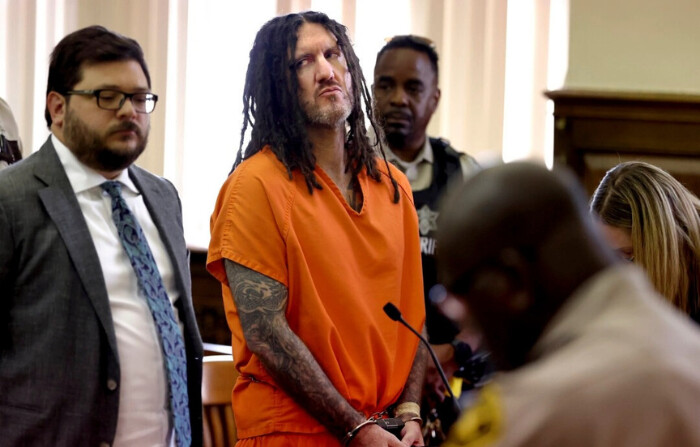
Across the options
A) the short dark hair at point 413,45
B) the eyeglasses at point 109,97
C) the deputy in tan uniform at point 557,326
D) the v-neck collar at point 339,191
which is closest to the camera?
the deputy in tan uniform at point 557,326

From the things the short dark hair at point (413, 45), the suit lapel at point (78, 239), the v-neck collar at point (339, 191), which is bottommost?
the suit lapel at point (78, 239)

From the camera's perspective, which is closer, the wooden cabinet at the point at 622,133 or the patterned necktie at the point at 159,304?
the patterned necktie at the point at 159,304

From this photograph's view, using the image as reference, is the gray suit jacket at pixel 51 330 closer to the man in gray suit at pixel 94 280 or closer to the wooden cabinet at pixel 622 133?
the man in gray suit at pixel 94 280

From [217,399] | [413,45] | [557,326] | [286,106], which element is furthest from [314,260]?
[413,45]

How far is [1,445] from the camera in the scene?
2074mm

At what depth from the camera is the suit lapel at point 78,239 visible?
2117 mm

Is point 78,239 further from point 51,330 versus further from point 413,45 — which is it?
point 413,45

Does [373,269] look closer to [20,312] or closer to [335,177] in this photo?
[335,177]

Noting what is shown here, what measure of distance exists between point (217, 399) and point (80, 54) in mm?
974

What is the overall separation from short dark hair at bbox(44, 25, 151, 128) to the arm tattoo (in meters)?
0.64

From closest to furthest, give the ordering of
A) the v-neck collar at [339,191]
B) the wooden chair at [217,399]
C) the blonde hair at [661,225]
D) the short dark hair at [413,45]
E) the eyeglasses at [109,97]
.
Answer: the blonde hair at [661,225]
the v-neck collar at [339,191]
the eyeglasses at [109,97]
the wooden chair at [217,399]
the short dark hair at [413,45]

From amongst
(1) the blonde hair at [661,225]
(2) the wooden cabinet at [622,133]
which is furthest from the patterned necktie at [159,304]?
(2) the wooden cabinet at [622,133]

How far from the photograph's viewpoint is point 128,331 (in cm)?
219

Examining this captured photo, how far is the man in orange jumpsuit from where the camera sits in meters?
2.06
